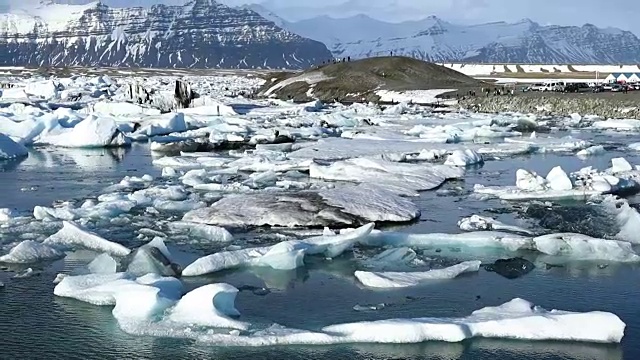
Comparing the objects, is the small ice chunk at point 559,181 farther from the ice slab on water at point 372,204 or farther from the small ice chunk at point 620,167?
the ice slab on water at point 372,204

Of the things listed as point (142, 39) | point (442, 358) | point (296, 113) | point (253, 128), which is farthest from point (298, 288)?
point (142, 39)

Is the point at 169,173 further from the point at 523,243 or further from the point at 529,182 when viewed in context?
the point at 523,243

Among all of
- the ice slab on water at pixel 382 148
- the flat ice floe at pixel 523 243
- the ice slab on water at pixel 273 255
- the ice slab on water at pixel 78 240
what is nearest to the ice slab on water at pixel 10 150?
the ice slab on water at pixel 382 148

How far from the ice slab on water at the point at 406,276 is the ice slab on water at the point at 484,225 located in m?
1.83

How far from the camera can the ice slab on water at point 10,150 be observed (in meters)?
17.7

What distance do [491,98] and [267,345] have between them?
110 ft

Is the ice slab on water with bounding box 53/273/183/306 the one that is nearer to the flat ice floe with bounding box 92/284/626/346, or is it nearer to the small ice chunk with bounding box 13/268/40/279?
the flat ice floe with bounding box 92/284/626/346

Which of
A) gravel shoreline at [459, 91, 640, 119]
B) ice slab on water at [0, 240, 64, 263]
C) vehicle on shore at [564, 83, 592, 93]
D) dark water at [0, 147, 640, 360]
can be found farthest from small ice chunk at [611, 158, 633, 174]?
vehicle on shore at [564, 83, 592, 93]

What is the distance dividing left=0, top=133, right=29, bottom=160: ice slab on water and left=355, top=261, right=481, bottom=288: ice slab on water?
13.3 m

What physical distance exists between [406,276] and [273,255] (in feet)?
4.76

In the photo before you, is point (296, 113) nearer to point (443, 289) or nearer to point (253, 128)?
point (253, 128)

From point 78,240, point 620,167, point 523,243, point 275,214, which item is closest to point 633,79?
point 620,167

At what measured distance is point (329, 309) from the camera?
642cm

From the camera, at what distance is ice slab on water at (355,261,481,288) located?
7.11 meters
